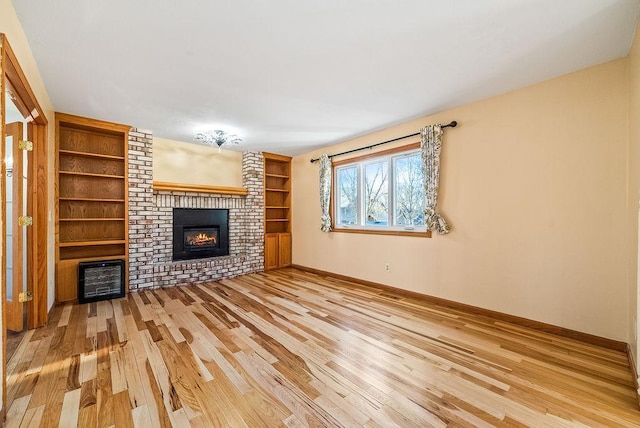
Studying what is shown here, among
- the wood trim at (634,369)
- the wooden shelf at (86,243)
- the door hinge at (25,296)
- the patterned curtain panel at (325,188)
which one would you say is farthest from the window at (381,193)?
the door hinge at (25,296)

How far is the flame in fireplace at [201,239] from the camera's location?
488 centimetres

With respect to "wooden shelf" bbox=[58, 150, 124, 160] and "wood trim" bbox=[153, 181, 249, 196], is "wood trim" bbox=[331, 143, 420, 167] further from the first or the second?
"wooden shelf" bbox=[58, 150, 124, 160]

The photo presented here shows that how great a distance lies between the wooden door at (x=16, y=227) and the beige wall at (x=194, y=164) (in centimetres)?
193

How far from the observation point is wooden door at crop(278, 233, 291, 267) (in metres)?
5.76

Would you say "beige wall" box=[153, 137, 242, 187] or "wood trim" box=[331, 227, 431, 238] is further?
"beige wall" box=[153, 137, 242, 187]

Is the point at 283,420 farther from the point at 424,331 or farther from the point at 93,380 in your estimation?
the point at 424,331

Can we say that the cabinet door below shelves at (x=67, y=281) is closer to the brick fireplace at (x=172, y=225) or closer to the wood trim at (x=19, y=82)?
the brick fireplace at (x=172, y=225)

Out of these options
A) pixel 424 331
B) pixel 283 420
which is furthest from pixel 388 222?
pixel 283 420

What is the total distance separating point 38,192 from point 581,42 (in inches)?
199

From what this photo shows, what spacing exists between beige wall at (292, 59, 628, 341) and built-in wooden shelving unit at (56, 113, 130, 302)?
4347 mm

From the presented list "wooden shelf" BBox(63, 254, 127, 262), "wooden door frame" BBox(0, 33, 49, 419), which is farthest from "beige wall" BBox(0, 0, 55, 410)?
"wooden shelf" BBox(63, 254, 127, 262)

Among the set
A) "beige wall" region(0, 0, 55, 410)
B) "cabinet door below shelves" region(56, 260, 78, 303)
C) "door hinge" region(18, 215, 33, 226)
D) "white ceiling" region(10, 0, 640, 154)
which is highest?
"white ceiling" region(10, 0, 640, 154)

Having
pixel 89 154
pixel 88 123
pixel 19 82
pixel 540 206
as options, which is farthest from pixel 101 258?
pixel 540 206

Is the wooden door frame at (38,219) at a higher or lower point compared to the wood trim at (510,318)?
higher
